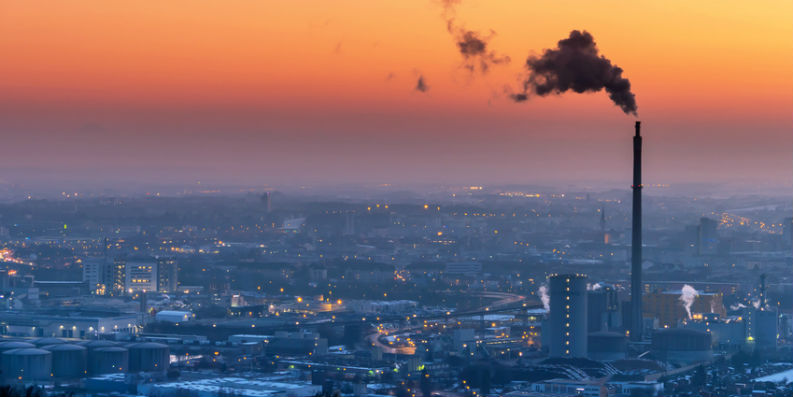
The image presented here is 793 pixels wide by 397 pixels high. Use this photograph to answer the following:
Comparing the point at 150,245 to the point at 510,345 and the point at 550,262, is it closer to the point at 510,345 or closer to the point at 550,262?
the point at 550,262

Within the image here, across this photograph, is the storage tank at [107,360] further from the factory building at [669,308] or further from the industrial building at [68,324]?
the factory building at [669,308]

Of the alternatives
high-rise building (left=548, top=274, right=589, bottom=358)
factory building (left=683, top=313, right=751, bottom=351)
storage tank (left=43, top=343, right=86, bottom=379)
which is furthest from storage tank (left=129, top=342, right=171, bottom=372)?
factory building (left=683, top=313, right=751, bottom=351)

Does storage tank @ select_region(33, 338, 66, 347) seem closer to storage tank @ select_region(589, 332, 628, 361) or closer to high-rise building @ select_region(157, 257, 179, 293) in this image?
storage tank @ select_region(589, 332, 628, 361)

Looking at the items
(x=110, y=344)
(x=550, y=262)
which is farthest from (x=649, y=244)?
(x=110, y=344)

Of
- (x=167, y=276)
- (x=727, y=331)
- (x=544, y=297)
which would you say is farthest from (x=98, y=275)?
(x=727, y=331)

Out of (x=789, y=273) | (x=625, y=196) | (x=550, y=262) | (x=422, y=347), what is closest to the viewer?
(x=422, y=347)
